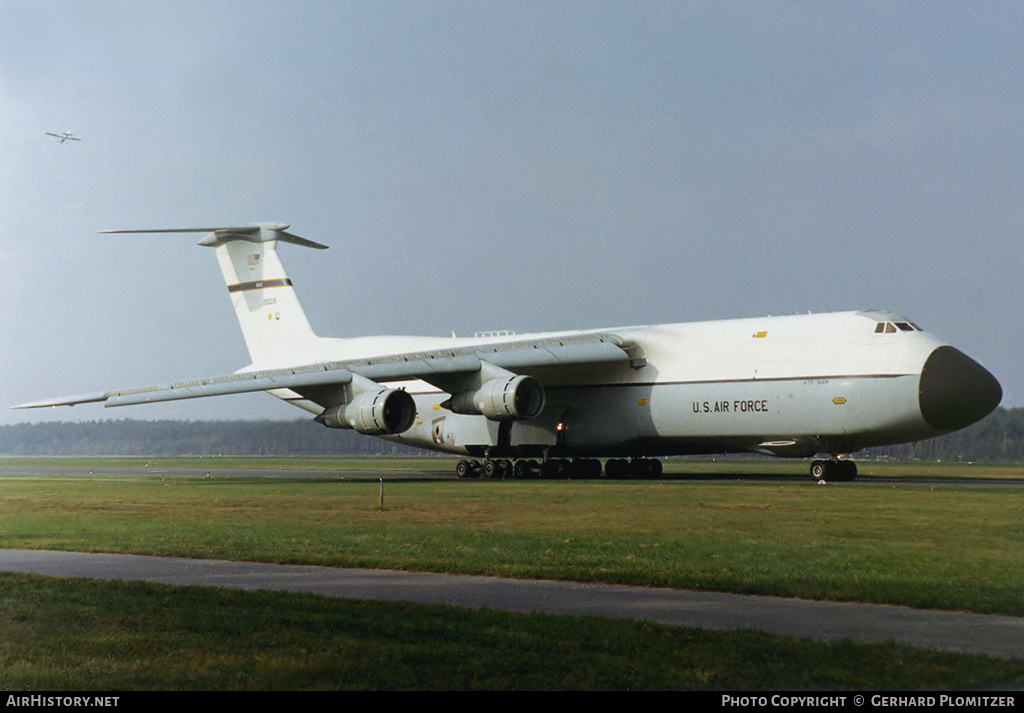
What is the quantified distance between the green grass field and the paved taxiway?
50 cm

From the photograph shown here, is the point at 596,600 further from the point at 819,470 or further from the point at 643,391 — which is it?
the point at 643,391

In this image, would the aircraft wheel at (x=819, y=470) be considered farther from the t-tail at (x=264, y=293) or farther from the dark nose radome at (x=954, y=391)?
the t-tail at (x=264, y=293)

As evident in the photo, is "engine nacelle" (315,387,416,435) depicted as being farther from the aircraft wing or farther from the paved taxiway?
the paved taxiway

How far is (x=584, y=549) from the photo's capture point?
14.3m

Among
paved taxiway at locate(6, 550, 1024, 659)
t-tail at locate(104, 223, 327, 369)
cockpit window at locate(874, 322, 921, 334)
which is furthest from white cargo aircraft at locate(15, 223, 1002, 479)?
paved taxiway at locate(6, 550, 1024, 659)

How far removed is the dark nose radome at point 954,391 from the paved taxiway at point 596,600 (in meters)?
18.8

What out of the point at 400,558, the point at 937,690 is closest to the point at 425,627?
the point at 937,690

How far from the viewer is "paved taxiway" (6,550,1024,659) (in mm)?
8398

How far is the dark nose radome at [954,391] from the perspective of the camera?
90.2 feet

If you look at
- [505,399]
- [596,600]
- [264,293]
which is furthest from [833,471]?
[264,293]

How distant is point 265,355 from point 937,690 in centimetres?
3660

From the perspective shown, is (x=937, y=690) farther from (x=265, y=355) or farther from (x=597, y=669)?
(x=265, y=355)

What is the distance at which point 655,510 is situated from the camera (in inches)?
780

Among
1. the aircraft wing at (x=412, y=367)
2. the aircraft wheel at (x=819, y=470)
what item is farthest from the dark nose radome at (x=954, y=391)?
the aircraft wing at (x=412, y=367)
